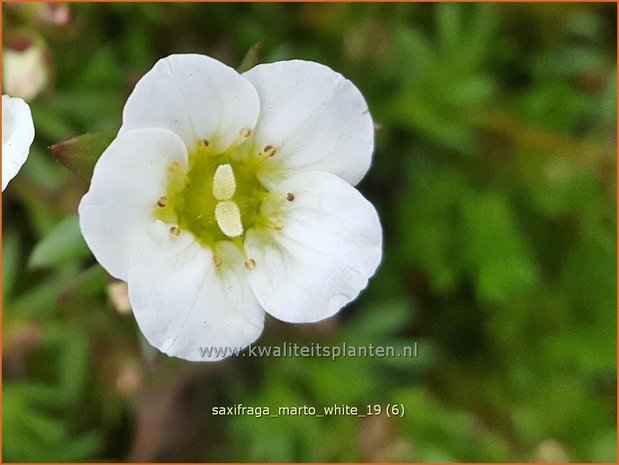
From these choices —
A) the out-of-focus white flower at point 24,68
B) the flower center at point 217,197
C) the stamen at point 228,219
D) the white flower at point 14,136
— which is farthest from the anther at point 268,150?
the out-of-focus white flower at point 24,68

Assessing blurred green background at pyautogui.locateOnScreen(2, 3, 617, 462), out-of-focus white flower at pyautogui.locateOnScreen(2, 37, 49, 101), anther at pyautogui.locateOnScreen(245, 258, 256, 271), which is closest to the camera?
anther at pyautogui.locateOnScreen(245, 258, 256, 271)

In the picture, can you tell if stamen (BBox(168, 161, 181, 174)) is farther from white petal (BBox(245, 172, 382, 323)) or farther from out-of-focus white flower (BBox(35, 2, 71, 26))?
out-of-focus white flower (BBox(35, 2, 71, 26))

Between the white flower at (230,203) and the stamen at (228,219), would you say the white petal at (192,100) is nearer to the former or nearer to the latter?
the white flower at (230,203)

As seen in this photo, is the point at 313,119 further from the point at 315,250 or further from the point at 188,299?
the point at 188,299

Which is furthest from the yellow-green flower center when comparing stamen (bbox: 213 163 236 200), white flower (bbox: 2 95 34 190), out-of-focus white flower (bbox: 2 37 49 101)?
out-of-focus white flower (bbox: 2 37 49 101)

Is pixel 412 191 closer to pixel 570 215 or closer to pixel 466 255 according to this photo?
pixel 466 255

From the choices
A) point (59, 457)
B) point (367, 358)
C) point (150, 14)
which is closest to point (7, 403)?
point (59, 457)

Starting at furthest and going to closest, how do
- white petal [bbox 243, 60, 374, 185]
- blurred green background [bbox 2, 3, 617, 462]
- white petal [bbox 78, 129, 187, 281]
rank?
blurred green background [bbox 2, 3, 617, 462], white petal [bbox 243, 60, 374, 185], white petal [bbox 78, 129, 187, 281]
